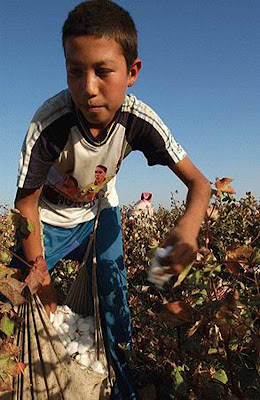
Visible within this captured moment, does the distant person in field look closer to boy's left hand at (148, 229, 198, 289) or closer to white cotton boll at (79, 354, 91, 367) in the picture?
white cotton boll at (79, 354, 91, 367)

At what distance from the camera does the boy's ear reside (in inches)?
80.7

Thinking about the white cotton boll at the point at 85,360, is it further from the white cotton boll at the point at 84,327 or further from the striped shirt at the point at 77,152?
the striped shirt at the point at 77,152

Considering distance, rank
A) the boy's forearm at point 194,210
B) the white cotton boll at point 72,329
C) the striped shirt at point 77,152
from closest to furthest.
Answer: the boy's forearm at point 194,210
the striped shirt at point 77,152
the white cotton boll at point 72,329

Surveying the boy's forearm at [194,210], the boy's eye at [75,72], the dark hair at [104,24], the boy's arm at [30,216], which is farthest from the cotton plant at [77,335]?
the dark hair at [104,24]

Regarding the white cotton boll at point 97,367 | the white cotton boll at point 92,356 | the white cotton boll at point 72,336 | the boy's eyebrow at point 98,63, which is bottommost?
the white cotton boll at point 97,367

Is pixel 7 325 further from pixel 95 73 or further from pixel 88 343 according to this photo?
pixel 95 73

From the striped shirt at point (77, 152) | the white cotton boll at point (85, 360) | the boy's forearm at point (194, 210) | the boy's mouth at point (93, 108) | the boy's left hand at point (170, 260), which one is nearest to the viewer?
the boy's left hand at point (170, 260)

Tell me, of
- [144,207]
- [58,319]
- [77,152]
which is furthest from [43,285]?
[144,207]

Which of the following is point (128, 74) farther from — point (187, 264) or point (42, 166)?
point (187, 264)

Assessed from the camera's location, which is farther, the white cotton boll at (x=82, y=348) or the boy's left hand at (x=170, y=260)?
the white cotton boll at (x=82, y=348)

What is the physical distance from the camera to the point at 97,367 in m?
2.14

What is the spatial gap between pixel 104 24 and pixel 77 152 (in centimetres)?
56

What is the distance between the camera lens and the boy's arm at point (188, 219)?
4.62 feet

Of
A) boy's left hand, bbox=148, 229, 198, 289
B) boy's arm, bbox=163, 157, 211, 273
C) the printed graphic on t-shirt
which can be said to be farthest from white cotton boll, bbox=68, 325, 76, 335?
boy's left hand, bbox=148, 229, 198, 289
